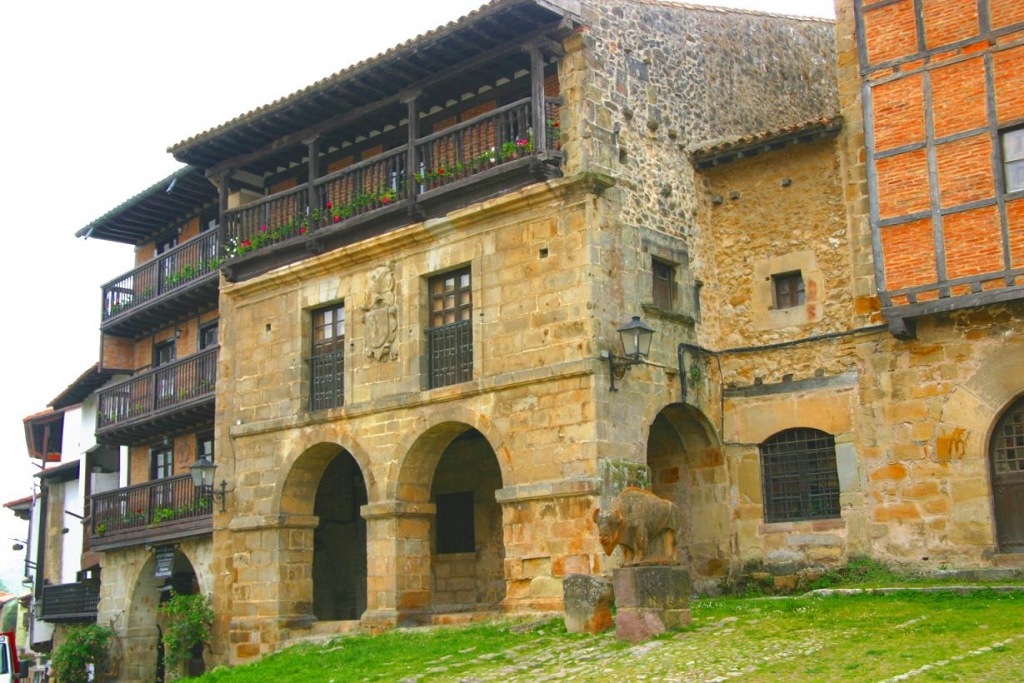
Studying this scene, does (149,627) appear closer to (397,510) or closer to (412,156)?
(397,510)

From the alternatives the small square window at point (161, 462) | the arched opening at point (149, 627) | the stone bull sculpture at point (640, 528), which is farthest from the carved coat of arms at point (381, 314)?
the small square window at point (161, 462)

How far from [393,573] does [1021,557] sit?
9.02m

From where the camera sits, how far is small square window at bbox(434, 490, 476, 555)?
21906mm

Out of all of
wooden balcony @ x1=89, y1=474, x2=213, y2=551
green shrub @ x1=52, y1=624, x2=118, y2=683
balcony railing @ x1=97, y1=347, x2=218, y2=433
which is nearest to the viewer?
wooden balcony @ x1=89, y1=474, x2=213, y2=551

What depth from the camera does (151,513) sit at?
25.7 m

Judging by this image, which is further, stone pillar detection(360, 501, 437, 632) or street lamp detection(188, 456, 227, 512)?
street lamp detection(188, 456, 227, 512)

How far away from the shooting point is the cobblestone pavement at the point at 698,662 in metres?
11.0

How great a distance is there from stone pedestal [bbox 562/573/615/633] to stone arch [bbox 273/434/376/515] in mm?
6399

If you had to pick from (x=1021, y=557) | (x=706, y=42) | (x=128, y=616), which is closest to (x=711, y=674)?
(x=1021, y=557)

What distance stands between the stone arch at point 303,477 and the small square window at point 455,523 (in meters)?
2.10

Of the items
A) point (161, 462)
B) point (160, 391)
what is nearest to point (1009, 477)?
point (160, 391)

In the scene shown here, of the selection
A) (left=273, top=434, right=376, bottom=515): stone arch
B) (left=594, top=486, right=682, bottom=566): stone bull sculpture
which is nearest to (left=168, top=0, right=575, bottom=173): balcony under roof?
(left=273, top=434, right=376, bottom=515): stone arch

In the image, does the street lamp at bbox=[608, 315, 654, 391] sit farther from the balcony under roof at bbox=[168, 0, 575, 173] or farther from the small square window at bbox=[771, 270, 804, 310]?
the balcony under roof at bbox=[168, 0, 575, 173]

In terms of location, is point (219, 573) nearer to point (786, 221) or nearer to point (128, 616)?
point (128, 616)
